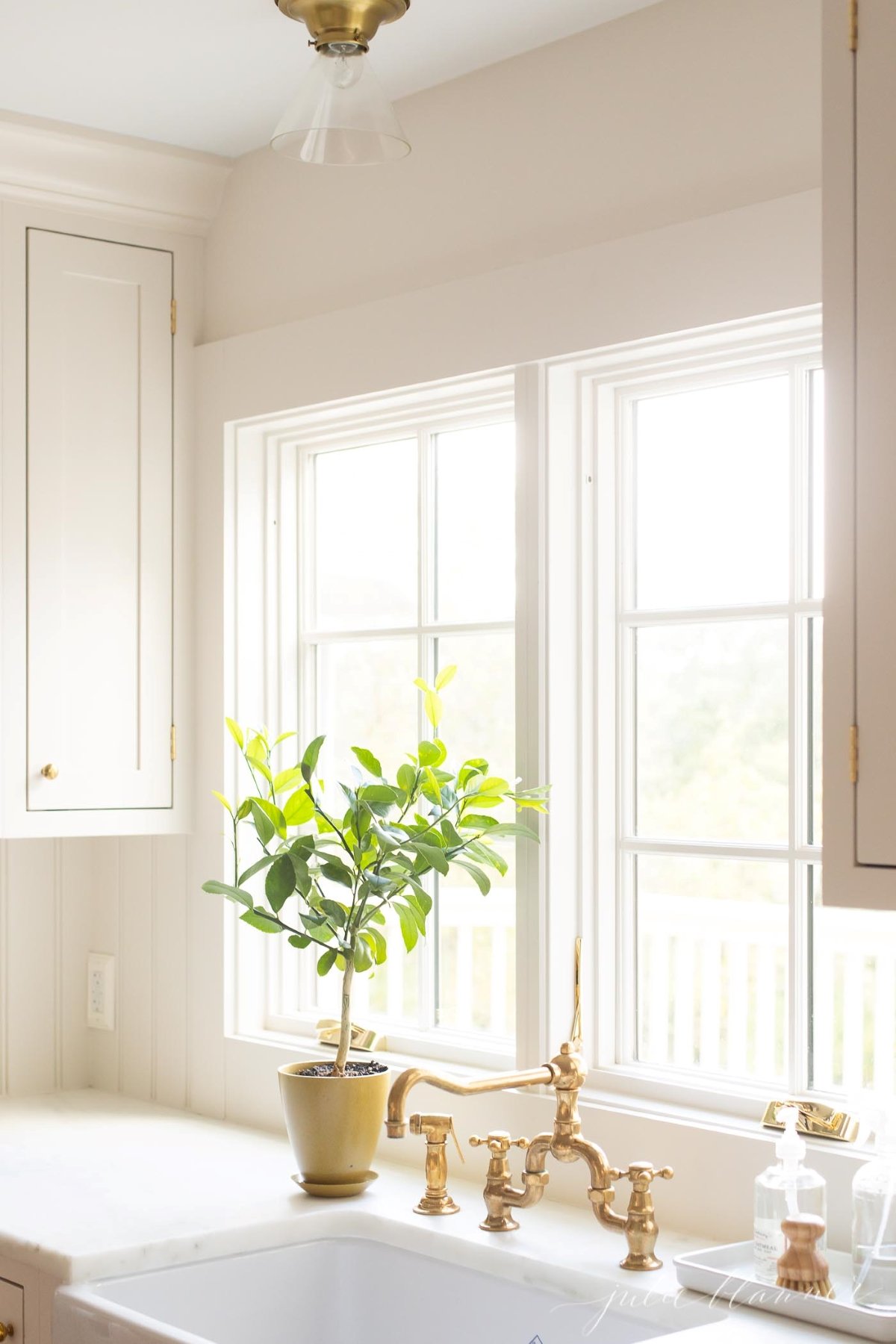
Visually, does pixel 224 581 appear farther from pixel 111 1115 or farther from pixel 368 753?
pixel 111 1115

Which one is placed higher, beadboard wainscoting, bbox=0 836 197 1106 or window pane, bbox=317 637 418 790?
window pane, bbox=317 637 418 790

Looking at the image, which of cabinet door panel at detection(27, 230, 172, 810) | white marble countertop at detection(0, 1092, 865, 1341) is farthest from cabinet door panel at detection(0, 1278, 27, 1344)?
cabinet door panel at detection(27, 230, 172, 810)

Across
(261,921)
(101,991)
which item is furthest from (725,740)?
(101,991)

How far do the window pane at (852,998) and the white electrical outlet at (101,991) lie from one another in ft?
4.87

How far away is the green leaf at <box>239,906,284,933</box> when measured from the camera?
2.31m

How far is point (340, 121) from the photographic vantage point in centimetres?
188

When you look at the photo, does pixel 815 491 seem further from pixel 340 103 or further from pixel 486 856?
pixel 340 103

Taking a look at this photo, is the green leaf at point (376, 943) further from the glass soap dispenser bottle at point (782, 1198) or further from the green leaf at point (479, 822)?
the glass soap dispenser bottle at point (782, 1198)

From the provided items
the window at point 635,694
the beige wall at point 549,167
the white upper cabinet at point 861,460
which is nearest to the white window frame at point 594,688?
the window at point 635,694

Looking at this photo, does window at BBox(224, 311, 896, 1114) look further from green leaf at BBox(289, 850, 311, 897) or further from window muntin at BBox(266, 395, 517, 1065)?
green leaf at BBox(289, 850, 311, 897)

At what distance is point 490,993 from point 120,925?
2.75 feet

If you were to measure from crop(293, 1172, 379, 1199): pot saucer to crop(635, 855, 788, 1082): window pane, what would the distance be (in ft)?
1.49

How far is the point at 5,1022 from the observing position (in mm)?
2957

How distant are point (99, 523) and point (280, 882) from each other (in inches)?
32.2
